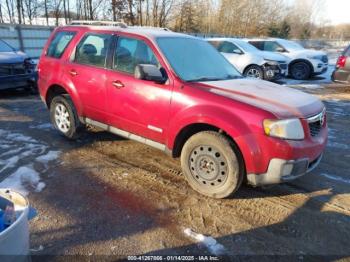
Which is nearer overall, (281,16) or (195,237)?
(195,237)

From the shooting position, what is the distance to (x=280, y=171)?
11.5ft

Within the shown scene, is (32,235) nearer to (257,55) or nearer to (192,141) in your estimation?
(192,141)

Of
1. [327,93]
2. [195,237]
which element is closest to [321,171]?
[195,237]

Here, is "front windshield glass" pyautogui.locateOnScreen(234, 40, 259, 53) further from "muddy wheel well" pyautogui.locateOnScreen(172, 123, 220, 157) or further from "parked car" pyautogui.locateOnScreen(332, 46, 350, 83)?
"muddy wheel well" pyautogui.locateOnScreen(172, 123, 220, 157)

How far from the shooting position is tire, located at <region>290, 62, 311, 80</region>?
1442 centimetres

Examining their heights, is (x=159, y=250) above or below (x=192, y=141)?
below

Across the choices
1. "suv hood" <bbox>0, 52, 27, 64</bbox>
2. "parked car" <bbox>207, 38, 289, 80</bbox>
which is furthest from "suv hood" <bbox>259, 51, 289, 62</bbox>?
"suv hood" <bbox>0, 52, 27, 64</bbox>

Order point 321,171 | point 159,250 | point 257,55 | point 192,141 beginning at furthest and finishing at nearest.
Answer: point 257,55 < point 321,171 < point 192,141 < point 159,250

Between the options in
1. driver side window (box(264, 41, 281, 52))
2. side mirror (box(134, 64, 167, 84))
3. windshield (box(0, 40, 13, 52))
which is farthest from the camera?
driver side window (box(264, 41, 281, 52))

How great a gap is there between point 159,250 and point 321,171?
285 centimetres

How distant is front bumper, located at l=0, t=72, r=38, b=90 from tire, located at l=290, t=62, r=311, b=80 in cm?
1038

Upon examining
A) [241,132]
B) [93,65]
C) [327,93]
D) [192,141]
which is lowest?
[327,93]

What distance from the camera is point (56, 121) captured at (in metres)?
5.84

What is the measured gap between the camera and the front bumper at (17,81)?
8672 mm
